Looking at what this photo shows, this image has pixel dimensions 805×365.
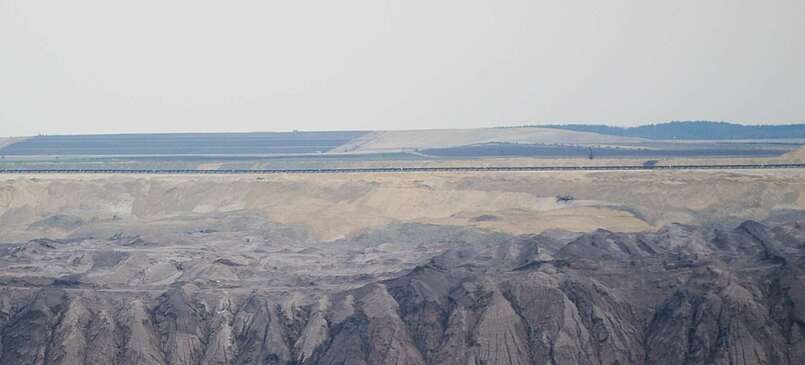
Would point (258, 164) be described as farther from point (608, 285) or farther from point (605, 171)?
point (608, 285)

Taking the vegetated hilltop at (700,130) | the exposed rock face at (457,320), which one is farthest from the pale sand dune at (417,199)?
the vegetated hilltop at (700,130)

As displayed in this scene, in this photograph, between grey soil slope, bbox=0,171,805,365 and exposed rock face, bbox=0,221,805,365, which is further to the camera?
grey soil slope, bbox=0,171,805,365

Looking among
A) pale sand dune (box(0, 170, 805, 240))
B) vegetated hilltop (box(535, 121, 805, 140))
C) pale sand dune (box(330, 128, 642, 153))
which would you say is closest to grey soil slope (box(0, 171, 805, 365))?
pale sand dune (box(0, 170, 805, 240))

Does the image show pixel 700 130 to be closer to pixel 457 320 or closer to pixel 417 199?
pixel 417 199

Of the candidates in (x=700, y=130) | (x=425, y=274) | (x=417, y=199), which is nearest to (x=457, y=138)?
(x=700, y=130)

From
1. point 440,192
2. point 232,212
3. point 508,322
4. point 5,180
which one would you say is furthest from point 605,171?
point 5,180

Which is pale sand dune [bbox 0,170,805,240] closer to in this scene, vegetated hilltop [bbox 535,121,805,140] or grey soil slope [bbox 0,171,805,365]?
grey soil slope [bbox 0,171,805,365]
